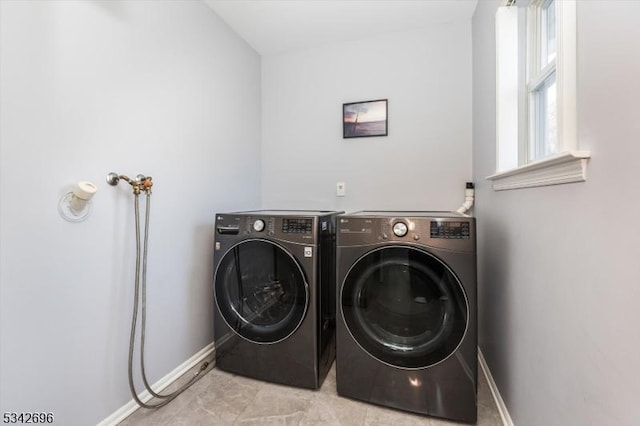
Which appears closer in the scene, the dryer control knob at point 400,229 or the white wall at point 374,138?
the dryer control knob at point 400,229

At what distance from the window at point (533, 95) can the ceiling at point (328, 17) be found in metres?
0.74

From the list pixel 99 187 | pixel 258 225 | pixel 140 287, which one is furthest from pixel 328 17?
pixel 140 287

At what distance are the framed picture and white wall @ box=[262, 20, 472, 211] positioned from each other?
0.17ft

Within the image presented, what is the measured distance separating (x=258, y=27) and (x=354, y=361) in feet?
7.74

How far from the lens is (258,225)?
161 cm

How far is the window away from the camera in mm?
799

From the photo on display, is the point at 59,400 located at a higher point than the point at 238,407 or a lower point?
higher

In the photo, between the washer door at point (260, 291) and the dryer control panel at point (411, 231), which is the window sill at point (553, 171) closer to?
the dryer control panel at point (411, 231)

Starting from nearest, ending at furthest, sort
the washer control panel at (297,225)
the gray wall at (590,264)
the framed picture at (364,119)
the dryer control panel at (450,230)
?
the gray wall at (590,264), the dryer control panel at (450,230), the washer control panel at (297,225), the framed picture at (364,119)

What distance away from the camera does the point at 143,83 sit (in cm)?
146

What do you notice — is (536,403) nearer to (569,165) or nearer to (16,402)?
(569,165)

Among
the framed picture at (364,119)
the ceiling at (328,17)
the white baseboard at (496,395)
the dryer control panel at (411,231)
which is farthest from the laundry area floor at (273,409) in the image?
the ceiling at (328,17)

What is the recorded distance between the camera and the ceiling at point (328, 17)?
1.92 meters

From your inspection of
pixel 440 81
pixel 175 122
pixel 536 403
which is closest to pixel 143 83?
pixel 175 122
